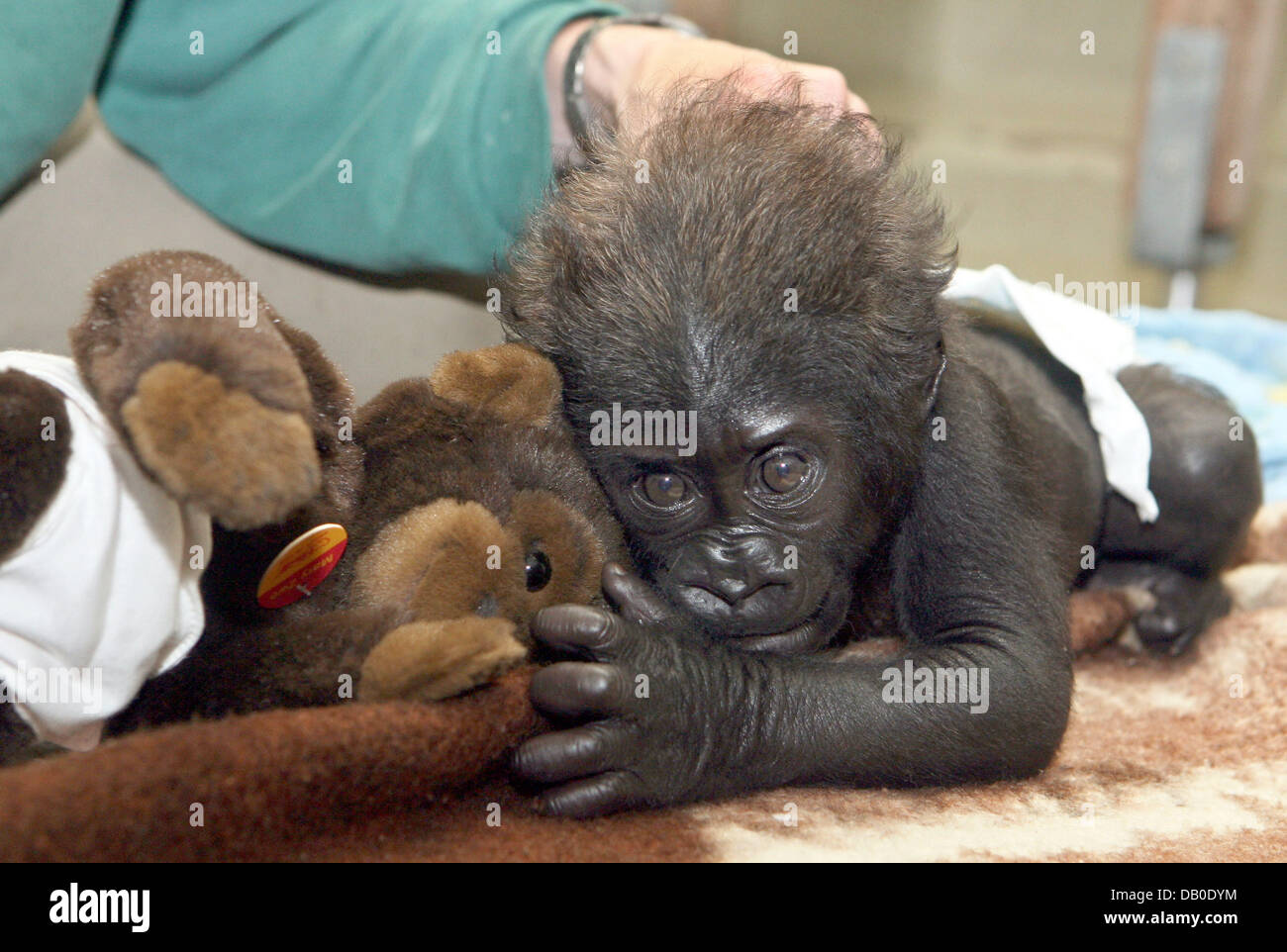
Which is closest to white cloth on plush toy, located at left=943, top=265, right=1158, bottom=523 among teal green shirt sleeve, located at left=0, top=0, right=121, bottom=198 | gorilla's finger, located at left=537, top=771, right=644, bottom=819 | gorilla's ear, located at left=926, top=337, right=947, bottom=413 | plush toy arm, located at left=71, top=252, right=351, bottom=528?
gorilla's ear, located at left=926, top=337, right=947, bottom=413

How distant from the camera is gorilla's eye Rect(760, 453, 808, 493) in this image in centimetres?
188

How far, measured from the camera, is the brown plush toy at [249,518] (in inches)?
47.4

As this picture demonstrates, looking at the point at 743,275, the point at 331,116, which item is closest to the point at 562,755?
the point at 743,275

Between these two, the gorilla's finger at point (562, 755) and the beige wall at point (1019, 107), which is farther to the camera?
the beige wall at point (1019, 107)

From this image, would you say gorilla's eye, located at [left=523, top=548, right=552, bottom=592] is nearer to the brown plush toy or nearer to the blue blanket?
the brown plush toy

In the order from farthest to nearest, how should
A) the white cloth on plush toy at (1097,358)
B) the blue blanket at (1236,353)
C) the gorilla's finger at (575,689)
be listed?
the blue blanket at (1236,353)
the white cloth on plush toy at (1097,358)
the gorilla's finger at (575,689)

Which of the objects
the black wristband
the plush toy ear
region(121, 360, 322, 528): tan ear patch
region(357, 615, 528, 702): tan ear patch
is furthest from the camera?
the black wristband

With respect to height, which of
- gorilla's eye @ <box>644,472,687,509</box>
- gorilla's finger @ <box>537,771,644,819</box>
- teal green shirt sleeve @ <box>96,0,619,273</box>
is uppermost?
teal green shirt sleeve @ <box>96,0,619,273</box>

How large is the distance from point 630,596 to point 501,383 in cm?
35

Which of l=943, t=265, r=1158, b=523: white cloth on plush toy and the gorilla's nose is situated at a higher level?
l=943, t=265, r=1158, b=523: white cloth on plush toy

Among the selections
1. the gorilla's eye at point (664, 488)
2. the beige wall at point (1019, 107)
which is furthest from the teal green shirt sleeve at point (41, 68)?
the beige wall at point (1019, 107)

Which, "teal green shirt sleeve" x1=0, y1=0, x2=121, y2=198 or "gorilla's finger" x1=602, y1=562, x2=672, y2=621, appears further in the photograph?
"teal green shirt sleeve" x1=0, y1=0, x2=121, y2=198

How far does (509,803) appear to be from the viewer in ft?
5.32

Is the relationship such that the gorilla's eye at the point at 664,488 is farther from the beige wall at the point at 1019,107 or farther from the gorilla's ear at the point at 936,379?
the beige wall at the point at 1019,107
